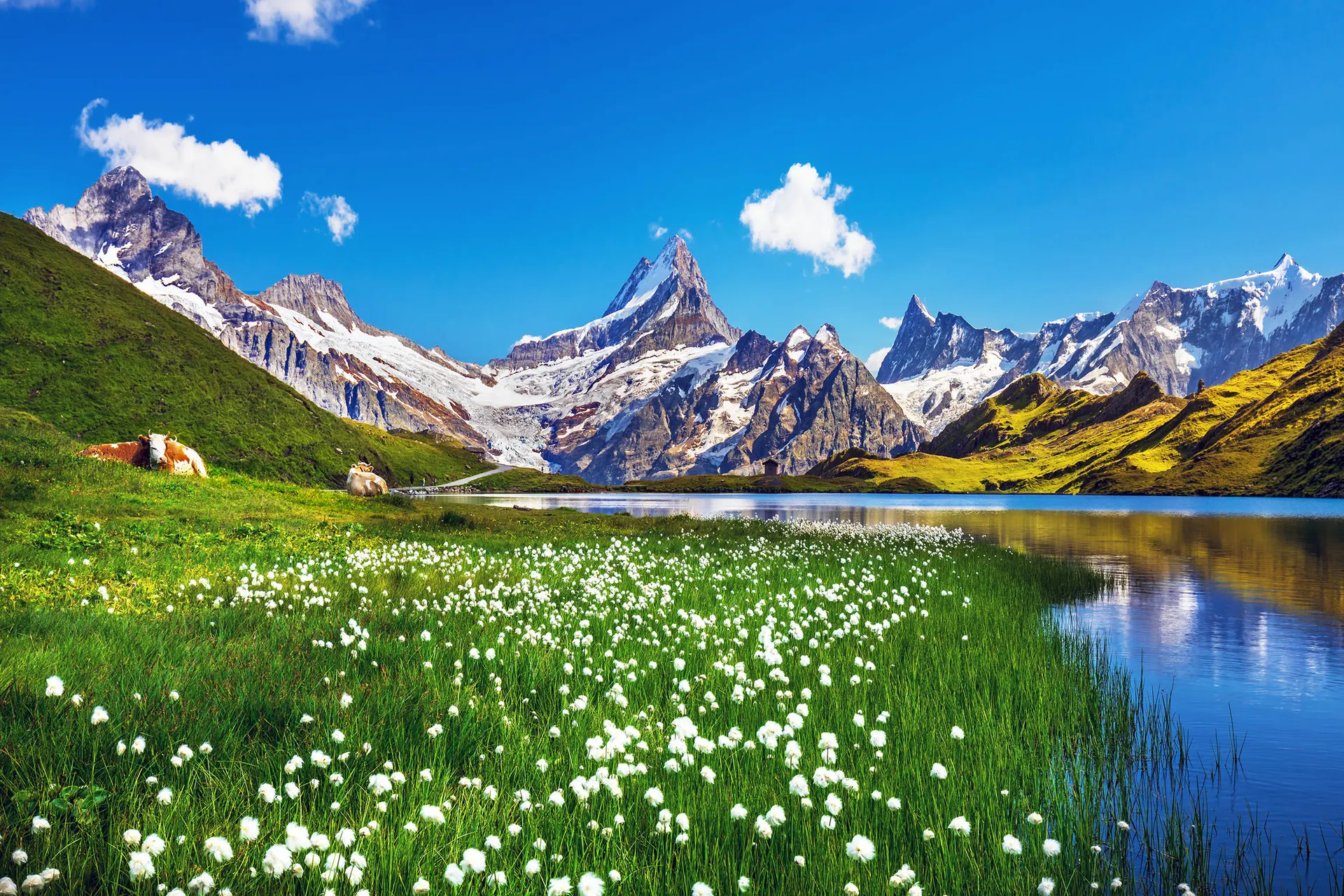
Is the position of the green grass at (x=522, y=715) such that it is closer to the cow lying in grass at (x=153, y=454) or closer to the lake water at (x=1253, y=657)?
the lake water at (x=1253, y=657)

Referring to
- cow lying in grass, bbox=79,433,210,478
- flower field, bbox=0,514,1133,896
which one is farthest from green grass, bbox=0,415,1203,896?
cow lying in grass, bbox=79,433,210,478

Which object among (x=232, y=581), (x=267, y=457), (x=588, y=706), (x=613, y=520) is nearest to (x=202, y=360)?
(x=267, y=457)

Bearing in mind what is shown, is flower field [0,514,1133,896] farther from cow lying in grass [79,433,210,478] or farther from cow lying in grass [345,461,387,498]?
cow lying in grass [345,461,387,498]

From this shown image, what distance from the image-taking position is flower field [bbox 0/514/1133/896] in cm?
517

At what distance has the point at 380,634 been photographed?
12133 millimetres

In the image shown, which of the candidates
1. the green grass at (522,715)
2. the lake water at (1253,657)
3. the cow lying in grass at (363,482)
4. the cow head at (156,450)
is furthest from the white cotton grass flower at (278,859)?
the cow lying in grass at (363,482)

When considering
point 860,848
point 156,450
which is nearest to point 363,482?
point 156,450

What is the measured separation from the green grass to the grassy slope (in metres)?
106

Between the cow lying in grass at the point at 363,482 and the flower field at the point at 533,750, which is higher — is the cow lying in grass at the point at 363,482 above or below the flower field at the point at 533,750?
above

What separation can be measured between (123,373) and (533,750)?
5741 inches

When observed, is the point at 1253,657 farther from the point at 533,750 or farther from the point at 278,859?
the point at 278,859

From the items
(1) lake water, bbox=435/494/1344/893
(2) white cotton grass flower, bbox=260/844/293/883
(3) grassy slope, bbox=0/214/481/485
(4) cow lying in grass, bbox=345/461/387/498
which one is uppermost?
(3) grassy slope, bbox=0/214/481/485

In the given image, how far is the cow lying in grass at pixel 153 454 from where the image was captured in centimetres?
3853

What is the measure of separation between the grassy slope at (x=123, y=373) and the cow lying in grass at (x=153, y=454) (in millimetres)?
71987
